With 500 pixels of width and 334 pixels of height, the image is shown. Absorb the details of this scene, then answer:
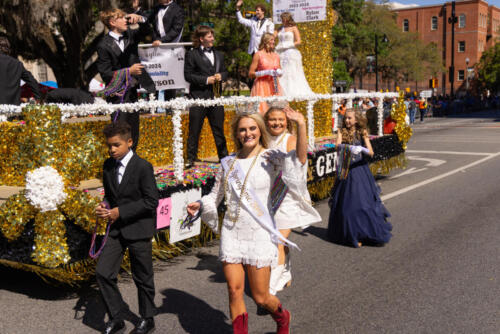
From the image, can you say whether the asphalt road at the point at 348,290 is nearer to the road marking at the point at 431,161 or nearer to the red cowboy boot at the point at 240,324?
the red cowboy boot at the point at 240,324

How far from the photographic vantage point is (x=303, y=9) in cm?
1203

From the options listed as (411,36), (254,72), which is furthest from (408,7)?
(254,72)

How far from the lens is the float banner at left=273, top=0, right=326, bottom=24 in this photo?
11.8m

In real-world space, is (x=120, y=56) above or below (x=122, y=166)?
above

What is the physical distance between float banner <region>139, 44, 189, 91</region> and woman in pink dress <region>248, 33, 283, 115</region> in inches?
66.2

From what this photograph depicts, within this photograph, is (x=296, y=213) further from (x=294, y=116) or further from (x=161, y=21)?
(x=161, y=21)

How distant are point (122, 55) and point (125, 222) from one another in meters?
3.14

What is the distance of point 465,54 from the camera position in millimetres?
79625

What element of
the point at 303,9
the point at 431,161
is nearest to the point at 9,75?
the point at 303,9

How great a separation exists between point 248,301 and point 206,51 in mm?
4235

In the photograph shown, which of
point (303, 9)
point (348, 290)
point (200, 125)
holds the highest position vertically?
point (303, 9)

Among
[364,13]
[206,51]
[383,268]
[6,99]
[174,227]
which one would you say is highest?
[364,13]

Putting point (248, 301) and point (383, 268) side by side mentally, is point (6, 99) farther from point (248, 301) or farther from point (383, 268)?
point (383, 268)

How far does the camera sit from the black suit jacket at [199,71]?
7.68 metres
